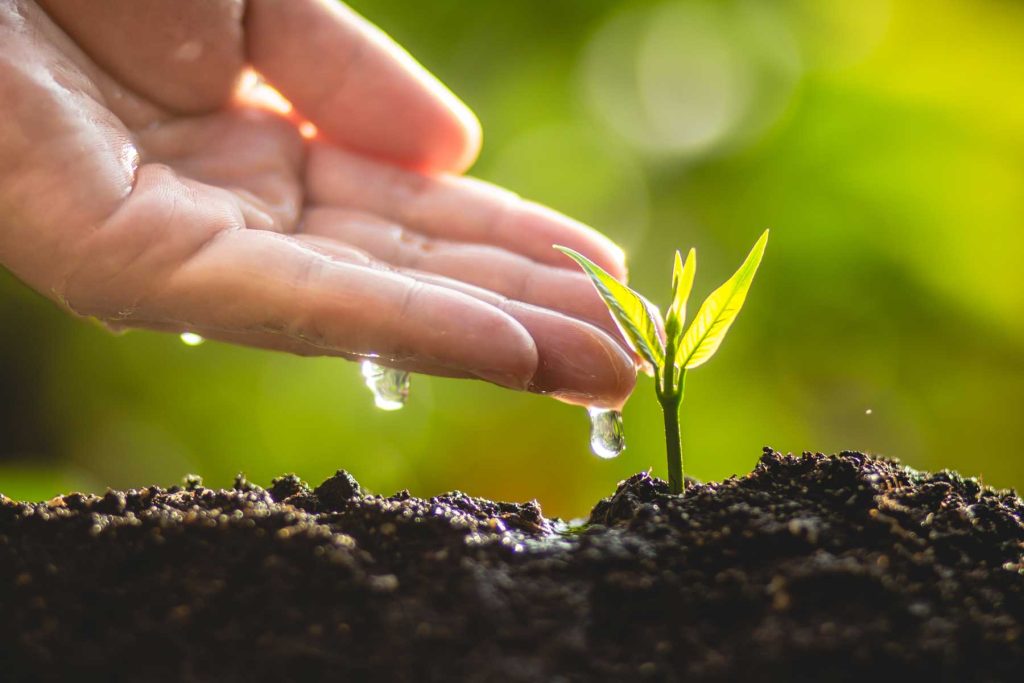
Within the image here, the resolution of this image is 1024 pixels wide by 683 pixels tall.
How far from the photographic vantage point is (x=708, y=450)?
10.7 feet

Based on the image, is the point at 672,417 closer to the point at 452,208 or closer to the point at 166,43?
the point at 452,208

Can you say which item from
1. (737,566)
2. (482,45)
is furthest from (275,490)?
(482,45)

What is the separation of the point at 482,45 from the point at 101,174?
2393mm

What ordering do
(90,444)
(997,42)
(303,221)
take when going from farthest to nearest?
(90,444) < (997,42) < (303,221)

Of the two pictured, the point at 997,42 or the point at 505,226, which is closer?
the point at 505,226

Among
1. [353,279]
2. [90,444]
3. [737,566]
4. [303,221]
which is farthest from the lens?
[90,444]

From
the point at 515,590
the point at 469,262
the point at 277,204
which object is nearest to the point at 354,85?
the point at 277,204

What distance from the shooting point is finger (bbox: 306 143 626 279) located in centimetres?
163

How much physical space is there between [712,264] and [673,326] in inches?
88.7

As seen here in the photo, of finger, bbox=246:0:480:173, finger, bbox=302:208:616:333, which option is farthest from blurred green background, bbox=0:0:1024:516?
finger, bbox=302:208:616:333

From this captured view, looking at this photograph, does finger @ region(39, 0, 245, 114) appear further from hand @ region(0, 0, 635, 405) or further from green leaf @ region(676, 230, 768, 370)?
green leaf @ region(676, 230, 768, 370)

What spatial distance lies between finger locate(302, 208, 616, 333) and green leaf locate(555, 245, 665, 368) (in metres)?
0.23

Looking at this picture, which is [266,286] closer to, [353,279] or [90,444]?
[353,279]

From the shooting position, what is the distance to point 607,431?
1396mm
